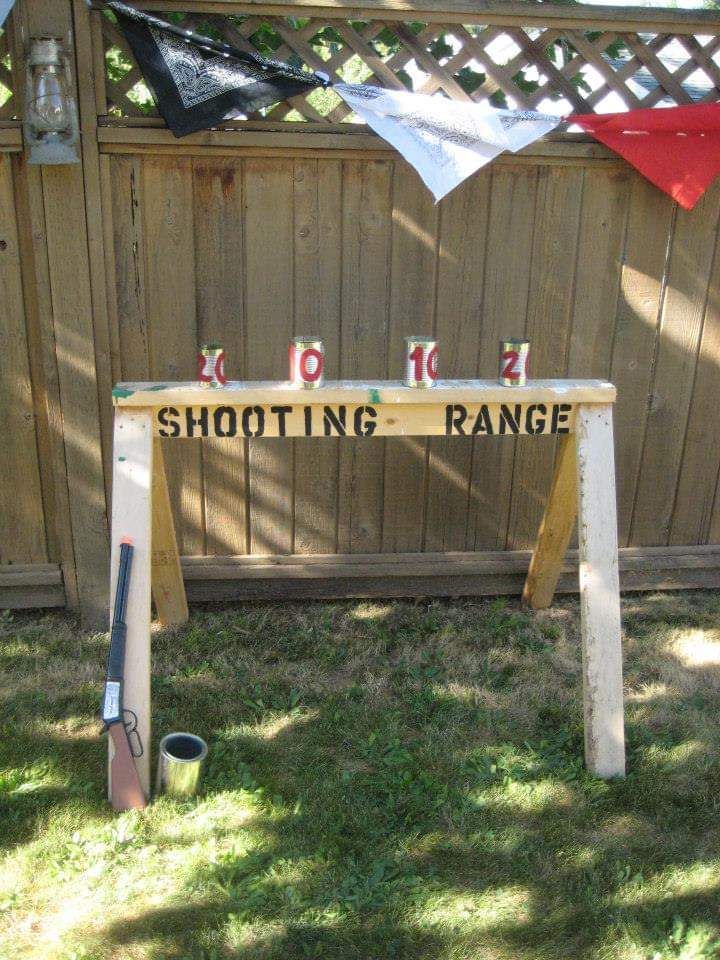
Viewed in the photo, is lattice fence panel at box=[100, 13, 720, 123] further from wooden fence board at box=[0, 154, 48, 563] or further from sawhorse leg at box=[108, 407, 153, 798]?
sawhorse leg at box=[108, 407, 153, 798]

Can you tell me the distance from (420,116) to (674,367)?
1496 mm

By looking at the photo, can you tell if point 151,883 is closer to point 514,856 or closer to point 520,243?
point 514,856

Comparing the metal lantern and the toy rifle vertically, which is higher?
the metal lantern

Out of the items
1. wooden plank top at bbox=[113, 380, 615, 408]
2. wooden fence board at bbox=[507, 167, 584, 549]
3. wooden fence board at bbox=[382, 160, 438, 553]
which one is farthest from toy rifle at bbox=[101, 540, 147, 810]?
wooden fence board at bbox=[507, 167, 584, 549]

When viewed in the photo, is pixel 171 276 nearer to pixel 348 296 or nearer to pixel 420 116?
pixel 348 296

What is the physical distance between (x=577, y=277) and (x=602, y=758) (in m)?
1.85

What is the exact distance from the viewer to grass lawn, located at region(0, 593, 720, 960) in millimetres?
2160

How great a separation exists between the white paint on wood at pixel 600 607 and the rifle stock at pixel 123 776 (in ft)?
4.53

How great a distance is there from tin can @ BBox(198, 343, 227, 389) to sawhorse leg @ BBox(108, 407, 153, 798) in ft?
0.67

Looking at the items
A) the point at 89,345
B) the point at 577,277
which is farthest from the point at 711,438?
the point at 89,345

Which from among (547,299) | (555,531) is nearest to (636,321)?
(547,299)

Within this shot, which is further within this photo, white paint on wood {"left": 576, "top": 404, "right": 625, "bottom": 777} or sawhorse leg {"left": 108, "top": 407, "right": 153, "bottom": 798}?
white paint on wood {"left": 576, "top": 404, "right": 625, "bottom": 777}

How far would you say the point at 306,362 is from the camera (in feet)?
8.82

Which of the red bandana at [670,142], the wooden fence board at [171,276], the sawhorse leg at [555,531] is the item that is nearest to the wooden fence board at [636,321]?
the red bandana at [670,142]
